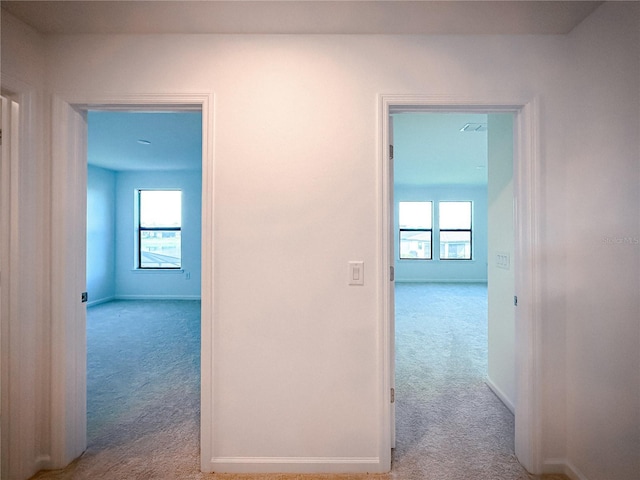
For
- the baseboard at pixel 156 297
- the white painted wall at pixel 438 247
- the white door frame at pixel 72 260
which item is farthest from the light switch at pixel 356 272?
the white painted wall at pixel 438 247

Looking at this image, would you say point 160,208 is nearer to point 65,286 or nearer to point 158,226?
point 158,226

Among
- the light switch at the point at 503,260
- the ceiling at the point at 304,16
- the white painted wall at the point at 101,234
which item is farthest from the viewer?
the white painted wall at the point at 101,234

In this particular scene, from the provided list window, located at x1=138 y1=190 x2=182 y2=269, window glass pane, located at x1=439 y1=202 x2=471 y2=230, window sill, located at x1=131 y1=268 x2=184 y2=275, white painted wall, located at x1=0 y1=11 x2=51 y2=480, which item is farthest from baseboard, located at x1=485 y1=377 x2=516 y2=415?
window glass pane, located at x1=439 y1=202 x2=471 y2=230

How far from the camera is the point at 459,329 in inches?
185

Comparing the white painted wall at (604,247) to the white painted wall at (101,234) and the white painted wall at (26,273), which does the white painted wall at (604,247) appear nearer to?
the white painted wall at (26,273)

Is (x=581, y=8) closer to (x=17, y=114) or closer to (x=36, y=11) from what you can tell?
(x=36, y=11)

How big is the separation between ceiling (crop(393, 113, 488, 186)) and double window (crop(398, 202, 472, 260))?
1.07 meters

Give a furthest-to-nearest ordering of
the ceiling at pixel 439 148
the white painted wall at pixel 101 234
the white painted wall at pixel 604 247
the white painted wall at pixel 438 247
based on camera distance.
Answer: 1. the white painted wall at pixel 438 247
2. the white painted wall at pixel 101 234
3. the ceiling at pixel 439 148
4. the white painted wall at pixel 604 247

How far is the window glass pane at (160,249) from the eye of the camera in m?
7.11

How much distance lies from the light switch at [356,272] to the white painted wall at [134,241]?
18.8ft

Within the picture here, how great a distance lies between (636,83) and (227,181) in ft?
6.68

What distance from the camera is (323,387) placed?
1.88m

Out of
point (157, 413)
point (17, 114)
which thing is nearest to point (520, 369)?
point (157, 413)

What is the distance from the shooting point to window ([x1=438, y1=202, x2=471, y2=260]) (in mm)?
9188
